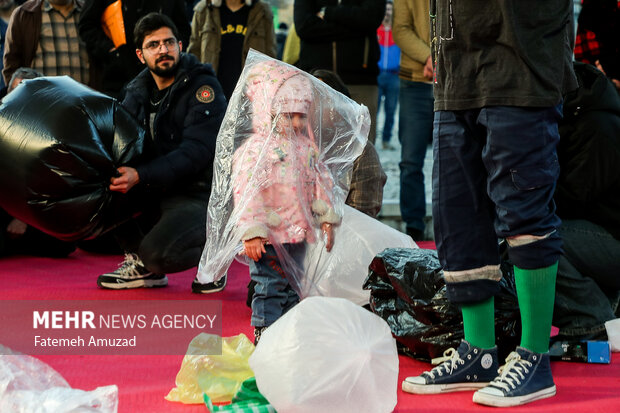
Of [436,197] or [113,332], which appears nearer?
[436,197]

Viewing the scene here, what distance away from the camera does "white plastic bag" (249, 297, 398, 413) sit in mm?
1819

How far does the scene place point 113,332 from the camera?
2.89 m

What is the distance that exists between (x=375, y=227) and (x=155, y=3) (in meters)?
2.26

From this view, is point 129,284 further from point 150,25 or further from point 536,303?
point 536,303

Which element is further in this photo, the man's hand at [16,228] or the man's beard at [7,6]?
the man's beard at [7,6]

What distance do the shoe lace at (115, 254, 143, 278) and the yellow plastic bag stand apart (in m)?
1.29

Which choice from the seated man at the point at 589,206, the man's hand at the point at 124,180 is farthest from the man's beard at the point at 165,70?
the seated man at the point at 589,206

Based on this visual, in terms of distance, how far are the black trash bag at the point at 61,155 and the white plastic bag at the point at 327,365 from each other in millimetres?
1378

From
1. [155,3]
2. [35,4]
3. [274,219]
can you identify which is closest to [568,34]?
[274,219]

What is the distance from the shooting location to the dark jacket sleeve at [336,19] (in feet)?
14.6

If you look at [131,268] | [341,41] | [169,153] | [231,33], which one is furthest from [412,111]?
[131,268]

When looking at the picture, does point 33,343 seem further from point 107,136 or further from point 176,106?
point 176,106

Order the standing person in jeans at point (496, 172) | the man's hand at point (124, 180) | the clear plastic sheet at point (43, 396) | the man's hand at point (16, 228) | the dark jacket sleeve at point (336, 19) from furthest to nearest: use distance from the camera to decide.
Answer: the dark jacket sleeve at point (336, 19) → the man's hand at point (16, 228) → the man's hand at point (124, 180) → the standing person in jeans at point (496, 172) → the clear plastic sheet at point (43, 396)

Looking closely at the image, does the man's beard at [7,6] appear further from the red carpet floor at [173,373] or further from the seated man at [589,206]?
the seated man at [589,206]
